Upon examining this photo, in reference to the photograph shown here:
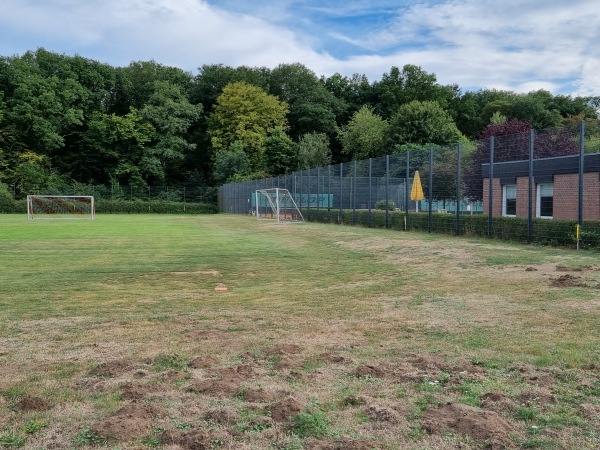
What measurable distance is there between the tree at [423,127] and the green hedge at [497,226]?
26.6 meters

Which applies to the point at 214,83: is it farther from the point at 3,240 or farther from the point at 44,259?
the point at 44,259

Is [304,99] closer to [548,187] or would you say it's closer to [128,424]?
[548,187]

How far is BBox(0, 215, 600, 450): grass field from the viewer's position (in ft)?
9.36

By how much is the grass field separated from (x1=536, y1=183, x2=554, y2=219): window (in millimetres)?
6852

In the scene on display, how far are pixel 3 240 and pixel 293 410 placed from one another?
53.7 feet

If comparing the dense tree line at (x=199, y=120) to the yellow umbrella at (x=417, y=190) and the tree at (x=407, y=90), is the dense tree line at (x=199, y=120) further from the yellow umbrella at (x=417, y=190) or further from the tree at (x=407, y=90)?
the yellow umbrella at (x=417, y=190)

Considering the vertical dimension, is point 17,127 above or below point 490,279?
above

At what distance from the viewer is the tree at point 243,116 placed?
193ft

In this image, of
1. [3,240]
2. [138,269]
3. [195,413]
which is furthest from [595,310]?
[3,240]

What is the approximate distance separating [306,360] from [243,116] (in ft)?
186

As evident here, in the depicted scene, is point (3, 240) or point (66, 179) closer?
point (3, 240)

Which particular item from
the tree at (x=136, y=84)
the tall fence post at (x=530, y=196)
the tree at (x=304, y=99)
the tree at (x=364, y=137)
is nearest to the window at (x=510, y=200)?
the tall fence post at (x=530, y=196)

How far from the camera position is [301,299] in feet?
23.2

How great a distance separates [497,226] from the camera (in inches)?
600
